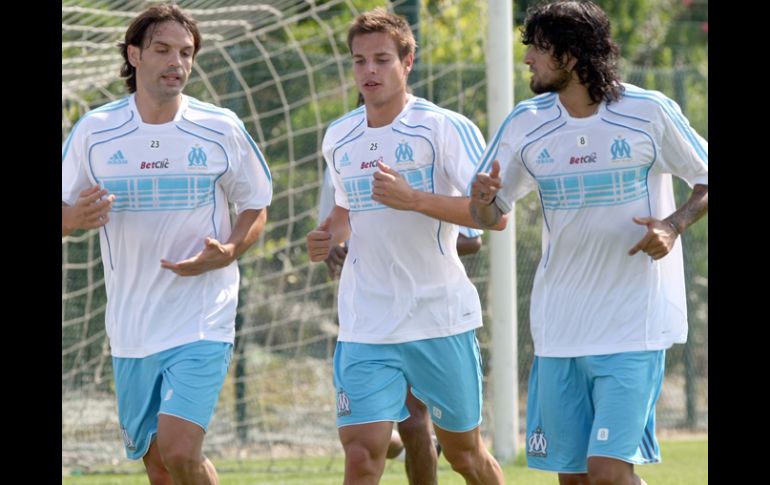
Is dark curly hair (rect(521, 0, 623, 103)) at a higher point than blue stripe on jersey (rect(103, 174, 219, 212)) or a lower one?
higher

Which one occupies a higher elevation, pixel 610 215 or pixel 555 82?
pixel 555 82

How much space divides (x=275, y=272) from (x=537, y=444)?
5.39 metres

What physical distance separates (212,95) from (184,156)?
4.23 metres

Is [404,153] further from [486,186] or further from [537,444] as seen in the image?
[537,444]

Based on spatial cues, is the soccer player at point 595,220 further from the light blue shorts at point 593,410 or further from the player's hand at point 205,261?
the player's hand at point 205,261

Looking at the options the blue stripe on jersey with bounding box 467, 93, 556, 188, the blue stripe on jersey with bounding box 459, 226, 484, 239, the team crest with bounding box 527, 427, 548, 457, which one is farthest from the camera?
the blue stripe on jersey with bounding box 459, 226, 484, 239

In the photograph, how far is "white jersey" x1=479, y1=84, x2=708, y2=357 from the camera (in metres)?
5.41

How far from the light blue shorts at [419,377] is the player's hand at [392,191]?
2.35 ft

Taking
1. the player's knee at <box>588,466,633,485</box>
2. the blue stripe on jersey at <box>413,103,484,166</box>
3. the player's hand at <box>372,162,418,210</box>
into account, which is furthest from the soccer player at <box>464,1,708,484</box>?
the blue stripe on jersey at <box>413,103,484,166</box>

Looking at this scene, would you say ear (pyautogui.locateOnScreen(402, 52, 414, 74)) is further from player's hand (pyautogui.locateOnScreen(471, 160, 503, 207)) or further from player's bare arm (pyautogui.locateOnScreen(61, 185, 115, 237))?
player's bare arm (pyautogui.locateOnScreen(61, 185, 115, 237))

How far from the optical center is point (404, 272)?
19.9 ft

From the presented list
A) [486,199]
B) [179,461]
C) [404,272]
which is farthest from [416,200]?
[179,461]

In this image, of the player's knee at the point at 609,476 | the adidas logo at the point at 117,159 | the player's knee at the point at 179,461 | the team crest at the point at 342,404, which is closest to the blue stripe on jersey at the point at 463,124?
the team crest at the point at 342,404
